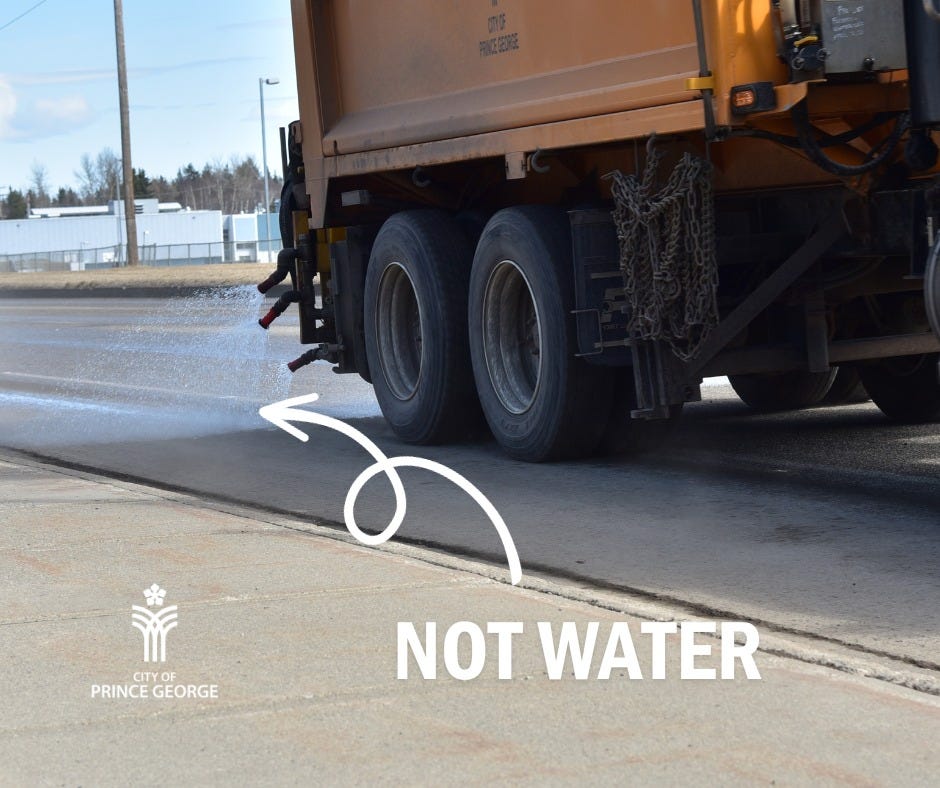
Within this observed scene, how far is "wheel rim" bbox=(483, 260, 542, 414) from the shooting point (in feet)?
31.4

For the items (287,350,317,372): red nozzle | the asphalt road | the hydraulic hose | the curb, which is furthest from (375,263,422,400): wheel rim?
the curb

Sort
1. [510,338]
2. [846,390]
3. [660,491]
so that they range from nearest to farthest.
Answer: [660,491] → [510,338] → [846,390]

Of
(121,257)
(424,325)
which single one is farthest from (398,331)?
(121,257)

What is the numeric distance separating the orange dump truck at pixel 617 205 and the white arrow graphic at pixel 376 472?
1.46 ft

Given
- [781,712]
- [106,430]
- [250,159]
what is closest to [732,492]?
[781,712]

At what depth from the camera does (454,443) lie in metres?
10.5

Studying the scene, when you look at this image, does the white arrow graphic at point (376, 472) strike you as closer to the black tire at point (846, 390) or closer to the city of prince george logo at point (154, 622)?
the city of prince george logo at point (154, 622)

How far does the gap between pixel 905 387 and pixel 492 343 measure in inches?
96.8

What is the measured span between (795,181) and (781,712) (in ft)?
13.5

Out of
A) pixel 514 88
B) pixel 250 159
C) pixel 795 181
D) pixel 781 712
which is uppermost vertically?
pixel 250 159

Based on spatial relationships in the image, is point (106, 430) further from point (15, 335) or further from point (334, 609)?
point (15, 335)

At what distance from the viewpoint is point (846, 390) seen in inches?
443

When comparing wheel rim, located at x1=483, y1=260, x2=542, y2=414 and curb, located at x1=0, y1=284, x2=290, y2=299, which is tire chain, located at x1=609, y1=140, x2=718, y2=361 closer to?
wheel rim, located at x1=483, y1=260, x2=542, y2=414

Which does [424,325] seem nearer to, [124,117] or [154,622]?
[154,622]
